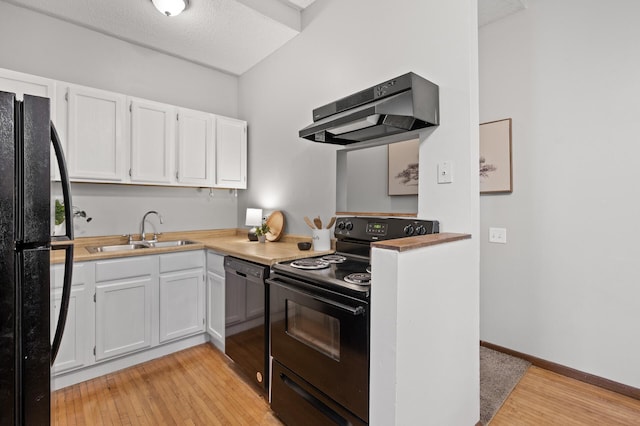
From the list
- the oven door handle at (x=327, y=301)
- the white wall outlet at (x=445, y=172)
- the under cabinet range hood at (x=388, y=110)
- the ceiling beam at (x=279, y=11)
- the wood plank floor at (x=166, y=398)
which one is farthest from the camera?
the ceiling beam at (x=279, y=11)

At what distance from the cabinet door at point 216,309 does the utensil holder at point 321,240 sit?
82cm

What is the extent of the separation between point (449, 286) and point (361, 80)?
1.61 meters

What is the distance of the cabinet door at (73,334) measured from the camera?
2.06m

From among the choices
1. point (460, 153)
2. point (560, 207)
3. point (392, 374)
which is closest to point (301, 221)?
point (460, 153)

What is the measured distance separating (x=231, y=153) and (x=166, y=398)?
229cm

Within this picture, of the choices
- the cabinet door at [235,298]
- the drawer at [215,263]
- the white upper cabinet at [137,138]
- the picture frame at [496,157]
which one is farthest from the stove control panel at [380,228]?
the white upper cabinet at [137,138]

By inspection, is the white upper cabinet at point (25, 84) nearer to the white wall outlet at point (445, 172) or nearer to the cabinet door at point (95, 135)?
the cabinet door at point (95, 135)

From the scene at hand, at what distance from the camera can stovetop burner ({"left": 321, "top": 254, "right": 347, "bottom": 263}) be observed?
1982mm

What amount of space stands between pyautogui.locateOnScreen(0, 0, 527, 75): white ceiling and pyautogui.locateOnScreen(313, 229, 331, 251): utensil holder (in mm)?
1879

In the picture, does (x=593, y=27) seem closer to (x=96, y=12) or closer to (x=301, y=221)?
(x=301, y=221)

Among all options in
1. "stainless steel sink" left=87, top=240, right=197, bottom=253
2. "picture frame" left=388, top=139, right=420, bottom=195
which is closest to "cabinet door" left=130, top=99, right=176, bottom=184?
"stainless steel sink" left=87, top=240, right=197, bottom=253

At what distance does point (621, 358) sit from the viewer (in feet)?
6.52

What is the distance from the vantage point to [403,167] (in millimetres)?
2111

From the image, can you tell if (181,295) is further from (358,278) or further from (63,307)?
(358,278)
